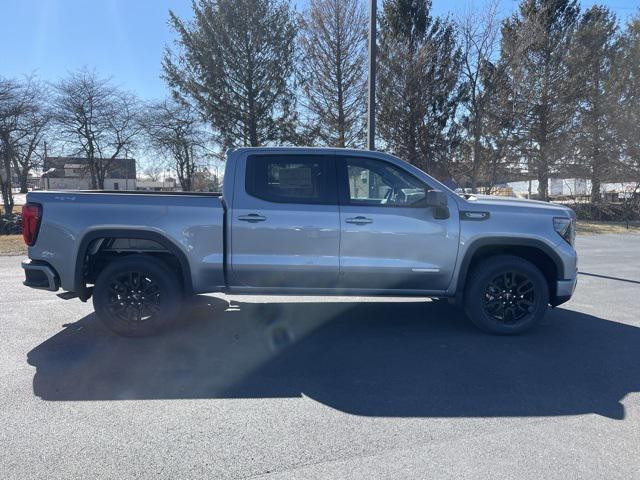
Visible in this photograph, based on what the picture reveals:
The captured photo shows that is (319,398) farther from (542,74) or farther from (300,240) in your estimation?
(542,74)

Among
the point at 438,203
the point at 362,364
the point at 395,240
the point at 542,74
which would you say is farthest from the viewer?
the point at 542,74

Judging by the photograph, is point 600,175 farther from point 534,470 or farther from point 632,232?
point 534,470

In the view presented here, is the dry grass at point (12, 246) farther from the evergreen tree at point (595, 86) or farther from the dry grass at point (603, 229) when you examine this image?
the evergreen tree at point (595, 86)

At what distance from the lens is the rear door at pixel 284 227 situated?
16.3 ft

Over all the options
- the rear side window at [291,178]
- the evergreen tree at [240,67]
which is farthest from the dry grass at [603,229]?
the rear side window at [291,178]

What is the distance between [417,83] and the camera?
69.5ft

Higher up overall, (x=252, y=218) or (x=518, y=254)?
(x=252, y=218)

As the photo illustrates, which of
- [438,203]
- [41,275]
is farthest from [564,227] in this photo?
[41,275]

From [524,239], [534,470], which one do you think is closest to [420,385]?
[534,470]

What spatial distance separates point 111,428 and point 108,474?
1.89ft

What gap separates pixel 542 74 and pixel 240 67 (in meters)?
14.6

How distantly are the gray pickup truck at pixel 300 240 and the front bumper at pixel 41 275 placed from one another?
1cm

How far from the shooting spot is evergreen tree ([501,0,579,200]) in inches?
876

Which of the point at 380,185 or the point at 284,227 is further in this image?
the point at 380,185
